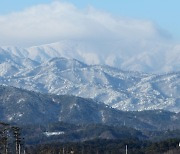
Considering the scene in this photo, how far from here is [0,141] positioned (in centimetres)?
13238

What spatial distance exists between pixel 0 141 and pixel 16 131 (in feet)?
20.7

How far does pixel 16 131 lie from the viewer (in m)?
127
